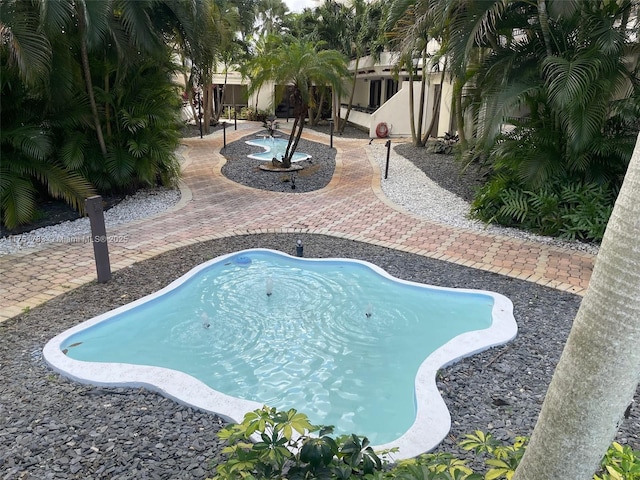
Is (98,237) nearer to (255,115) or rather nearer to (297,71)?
(297,71)

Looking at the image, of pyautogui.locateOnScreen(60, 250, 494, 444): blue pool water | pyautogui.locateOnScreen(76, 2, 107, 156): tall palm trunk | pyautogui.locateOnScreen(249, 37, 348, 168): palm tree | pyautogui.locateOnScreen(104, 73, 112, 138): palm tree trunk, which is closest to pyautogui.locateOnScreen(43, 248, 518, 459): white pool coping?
pyautogui.locateOnScreen(60, 250, 494, 444): blue pool water

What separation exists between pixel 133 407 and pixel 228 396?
721 millimetres

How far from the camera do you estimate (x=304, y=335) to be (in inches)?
201

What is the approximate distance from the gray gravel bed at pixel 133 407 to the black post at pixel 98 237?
241 mm

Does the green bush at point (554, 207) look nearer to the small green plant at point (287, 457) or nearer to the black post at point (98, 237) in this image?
the black post at point (98, 237)

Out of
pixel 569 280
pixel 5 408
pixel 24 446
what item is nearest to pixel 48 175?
pixel 5 408

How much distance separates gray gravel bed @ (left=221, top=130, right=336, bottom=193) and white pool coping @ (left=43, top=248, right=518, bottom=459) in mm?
7102

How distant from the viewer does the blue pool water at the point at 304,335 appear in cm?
415

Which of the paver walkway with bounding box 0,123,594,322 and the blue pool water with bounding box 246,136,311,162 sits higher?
the blue pool water with bounding box 246,136,311,162

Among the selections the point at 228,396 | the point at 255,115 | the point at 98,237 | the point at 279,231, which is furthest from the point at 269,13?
the point at 228,396

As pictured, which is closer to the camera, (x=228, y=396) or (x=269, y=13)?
(x=228, y=396)

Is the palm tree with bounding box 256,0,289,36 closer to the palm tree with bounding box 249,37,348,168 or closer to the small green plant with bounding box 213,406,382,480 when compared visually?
the palm tree with bounding box 249,37,348,168

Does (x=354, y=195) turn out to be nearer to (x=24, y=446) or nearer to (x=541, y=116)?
(x=541, y=116)

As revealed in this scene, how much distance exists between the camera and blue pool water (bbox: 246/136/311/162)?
16200 millimetres
